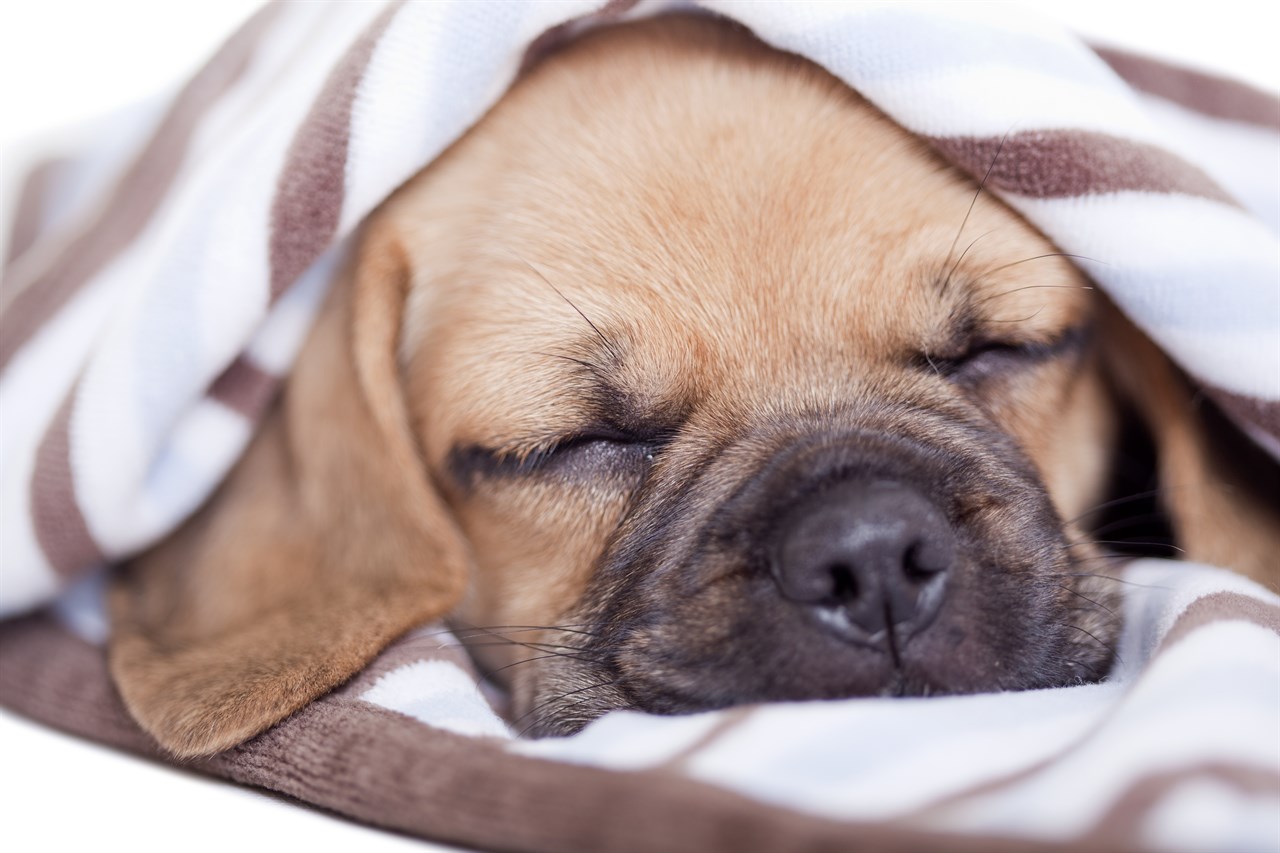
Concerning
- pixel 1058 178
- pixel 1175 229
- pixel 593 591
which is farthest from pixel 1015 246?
pixel 593 591

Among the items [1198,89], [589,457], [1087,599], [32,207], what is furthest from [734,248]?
[32,207]

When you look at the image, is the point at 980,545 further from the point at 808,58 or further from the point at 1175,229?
the point at 808,58

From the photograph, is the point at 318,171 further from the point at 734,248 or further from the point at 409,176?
the point at 734,248

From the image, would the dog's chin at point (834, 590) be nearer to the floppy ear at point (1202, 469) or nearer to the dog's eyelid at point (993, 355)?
the dog's eyelid at point (993, 355)

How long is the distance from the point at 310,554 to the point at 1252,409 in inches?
65.5

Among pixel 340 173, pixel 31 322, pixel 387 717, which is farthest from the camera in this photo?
pixel 31 322

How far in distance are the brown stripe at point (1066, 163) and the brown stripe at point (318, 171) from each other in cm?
99

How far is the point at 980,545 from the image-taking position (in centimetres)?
165

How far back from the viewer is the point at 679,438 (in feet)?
6.22

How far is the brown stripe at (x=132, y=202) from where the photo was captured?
2.47 metres

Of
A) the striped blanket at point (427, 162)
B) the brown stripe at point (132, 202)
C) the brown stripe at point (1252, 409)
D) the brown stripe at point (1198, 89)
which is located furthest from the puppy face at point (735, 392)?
the brown stripe at point (132, 202)

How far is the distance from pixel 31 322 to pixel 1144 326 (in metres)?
2.20

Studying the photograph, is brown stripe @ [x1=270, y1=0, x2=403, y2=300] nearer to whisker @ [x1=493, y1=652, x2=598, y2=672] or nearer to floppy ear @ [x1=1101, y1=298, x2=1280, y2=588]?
whisker @ [x1=493, y1=652, x2=598, y2=672]

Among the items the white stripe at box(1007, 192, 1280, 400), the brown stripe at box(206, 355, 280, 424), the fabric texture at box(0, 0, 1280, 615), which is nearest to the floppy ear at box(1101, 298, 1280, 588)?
the fabric texture at box(0, 0, 1280, 615)
